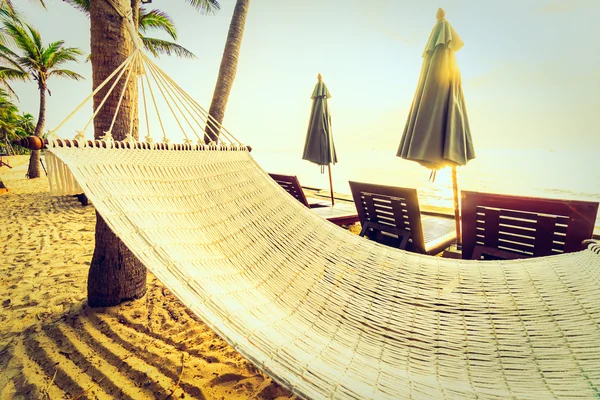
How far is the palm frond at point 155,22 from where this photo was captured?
25.8 ft

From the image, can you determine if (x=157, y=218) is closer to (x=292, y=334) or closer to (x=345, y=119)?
(x=292, y=334)

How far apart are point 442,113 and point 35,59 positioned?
45.6 ft

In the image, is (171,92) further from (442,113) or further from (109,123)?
(442,113)

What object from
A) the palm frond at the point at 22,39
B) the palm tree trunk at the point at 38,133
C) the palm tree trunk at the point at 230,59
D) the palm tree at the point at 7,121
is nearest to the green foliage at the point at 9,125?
the palm tree at the point at 7,121

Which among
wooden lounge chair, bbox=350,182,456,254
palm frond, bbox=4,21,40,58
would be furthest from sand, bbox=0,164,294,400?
palm frond, bbox=4,21,40,58

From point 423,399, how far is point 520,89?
54495 millimetres

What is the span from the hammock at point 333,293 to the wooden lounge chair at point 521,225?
41cm

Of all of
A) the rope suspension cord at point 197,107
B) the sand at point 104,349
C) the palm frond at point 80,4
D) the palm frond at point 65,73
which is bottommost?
the sand at point 104,349

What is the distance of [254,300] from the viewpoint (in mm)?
1003

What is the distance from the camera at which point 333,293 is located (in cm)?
120

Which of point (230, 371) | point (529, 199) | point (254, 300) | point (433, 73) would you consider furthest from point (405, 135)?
point (230, 371)

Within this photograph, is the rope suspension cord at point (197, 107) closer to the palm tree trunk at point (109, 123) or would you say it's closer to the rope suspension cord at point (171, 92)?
the rope suspension cord at point (171, 92)

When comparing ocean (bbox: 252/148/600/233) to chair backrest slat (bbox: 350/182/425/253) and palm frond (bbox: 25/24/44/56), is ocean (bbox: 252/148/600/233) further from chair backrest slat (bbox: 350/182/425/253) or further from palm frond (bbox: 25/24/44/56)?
palm frond (bbox: 25/24/44/56)

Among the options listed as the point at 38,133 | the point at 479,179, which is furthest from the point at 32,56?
the point at 479,179
